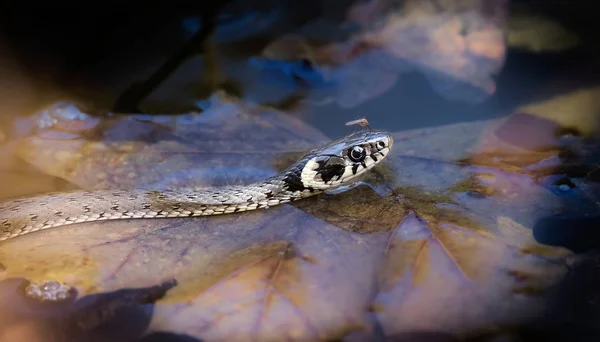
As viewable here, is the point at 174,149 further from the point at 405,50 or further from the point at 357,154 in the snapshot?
the point at 405,50

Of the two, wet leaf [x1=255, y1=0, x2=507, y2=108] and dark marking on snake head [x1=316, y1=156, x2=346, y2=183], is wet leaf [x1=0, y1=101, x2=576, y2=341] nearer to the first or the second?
dark marking on snake head [x1=316, y1=156, x2=346, y2=183]

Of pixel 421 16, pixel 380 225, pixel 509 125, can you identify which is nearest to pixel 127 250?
pixel 380 225

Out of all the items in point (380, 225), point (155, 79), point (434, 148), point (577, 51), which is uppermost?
point (155, 79)

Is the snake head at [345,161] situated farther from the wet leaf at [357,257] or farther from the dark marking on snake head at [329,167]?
the wet leaf at [357,257]

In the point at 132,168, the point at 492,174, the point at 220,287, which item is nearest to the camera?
the point at 220,287

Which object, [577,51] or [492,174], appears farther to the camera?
[577,51]

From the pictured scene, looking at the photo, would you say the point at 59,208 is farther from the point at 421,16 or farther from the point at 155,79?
the point at 421,16

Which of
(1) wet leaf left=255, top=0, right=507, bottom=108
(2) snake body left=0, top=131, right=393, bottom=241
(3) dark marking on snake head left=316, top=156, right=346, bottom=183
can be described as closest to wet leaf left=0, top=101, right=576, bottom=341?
(2) snake body left=0, top=131, right=393, bottom=241

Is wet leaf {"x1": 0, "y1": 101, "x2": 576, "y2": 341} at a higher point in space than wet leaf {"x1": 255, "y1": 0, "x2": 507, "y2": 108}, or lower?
lower
